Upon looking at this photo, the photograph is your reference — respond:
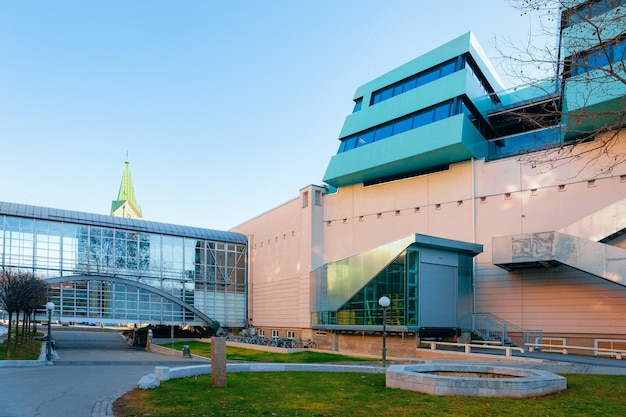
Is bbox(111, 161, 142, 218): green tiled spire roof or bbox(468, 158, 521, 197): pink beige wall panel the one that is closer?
bbox(468, 158, 521, 197): pink beige wall panel

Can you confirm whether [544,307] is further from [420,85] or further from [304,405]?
[304,405]

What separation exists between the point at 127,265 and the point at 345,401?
119ft

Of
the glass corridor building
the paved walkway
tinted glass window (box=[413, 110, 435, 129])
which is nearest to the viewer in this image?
the paved walkway

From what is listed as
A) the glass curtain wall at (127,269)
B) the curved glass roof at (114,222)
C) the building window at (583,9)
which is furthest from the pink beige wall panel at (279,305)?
the building window at (583,9)

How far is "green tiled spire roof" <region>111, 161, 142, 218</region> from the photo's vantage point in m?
94.0

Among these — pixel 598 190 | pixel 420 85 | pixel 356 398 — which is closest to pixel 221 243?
pixel 420 85

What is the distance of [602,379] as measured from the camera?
13.9 meters

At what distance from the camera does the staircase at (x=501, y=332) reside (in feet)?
88.8

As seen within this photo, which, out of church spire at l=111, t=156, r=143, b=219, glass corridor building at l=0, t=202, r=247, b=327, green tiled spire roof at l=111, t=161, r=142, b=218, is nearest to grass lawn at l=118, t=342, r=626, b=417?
glass corridor building at l=0, t=202, r=247, b=327

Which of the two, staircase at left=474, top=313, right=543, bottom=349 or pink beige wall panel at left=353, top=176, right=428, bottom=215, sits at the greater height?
pink beige wall panel at left=353, top=176, right=428, bottom=215

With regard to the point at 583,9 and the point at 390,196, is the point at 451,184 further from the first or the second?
the point at 583,9

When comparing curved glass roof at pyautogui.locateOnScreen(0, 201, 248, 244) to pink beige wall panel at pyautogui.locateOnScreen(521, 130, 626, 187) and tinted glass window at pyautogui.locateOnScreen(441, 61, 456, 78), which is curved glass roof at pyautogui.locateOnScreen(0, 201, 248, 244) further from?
pink beige wall panel at pyautogui.locateOnScreen(521, 130, 626, 187)

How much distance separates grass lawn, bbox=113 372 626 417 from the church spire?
8285cm

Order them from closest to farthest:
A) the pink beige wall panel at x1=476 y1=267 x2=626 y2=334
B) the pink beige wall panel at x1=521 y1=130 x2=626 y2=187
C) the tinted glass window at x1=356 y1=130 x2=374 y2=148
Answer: the pink beige wall panel at x1=476 y1=267 x2=626 y2=334 → the pink beige wall panel at x1=521 y1=130 x2=626 y2=187 → the tinted glass window at x1=356 y1=130 x2=374 y2=148
